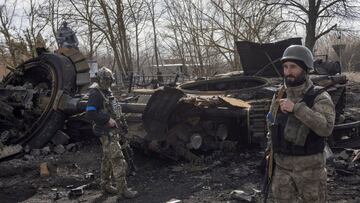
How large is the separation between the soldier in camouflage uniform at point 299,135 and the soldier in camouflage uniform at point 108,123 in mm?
2897

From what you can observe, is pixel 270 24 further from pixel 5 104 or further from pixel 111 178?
pixel 111 178

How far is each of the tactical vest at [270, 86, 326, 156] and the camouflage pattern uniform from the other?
32 millimetres

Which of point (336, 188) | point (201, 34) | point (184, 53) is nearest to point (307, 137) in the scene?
point (336, 188)

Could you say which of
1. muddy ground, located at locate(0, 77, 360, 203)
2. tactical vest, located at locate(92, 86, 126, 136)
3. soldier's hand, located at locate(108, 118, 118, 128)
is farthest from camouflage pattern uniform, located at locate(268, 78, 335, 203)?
tactical vest, located at locate(92, 86, 126, 136)

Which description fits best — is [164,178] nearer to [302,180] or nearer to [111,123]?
[111,123]

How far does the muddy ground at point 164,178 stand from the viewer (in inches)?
239

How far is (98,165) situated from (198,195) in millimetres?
2810

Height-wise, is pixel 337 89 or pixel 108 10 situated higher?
pixel 108 10

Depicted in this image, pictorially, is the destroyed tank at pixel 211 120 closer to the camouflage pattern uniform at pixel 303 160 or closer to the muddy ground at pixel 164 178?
the muddy ground at pixel 164 178

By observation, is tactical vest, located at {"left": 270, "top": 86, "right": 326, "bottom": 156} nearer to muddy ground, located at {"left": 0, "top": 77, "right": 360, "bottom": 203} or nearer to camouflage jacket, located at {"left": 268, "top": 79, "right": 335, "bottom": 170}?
camouflage jacket, located at {"left": 268, "top": 79, "right": 335, "bottom": 170}

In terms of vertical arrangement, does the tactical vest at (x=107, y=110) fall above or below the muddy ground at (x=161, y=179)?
above

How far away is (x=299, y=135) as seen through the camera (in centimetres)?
342

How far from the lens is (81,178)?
24.8 feet

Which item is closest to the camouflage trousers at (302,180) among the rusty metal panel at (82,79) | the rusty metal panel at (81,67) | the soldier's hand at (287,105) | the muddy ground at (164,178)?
the soldier's hand at (287,105)
